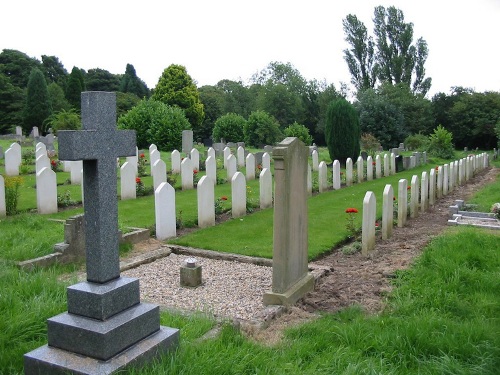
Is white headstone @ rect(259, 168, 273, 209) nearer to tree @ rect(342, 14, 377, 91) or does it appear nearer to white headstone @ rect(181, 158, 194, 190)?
white headstone @ rect(181, 158, 194, 190)

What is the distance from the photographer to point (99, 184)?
3.42 meters

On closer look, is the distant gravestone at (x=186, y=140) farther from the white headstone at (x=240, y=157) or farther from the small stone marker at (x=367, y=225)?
the small stone marker at (x=367, y=225)

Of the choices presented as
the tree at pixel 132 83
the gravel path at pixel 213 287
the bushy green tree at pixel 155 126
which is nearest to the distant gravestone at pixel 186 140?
the bushy green tree at pixel 155 126

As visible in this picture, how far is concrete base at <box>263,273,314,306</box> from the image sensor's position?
543cm

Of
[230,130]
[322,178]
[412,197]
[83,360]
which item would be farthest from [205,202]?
[230,130]

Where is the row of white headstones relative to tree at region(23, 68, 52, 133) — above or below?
below

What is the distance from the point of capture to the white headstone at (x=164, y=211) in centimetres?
857

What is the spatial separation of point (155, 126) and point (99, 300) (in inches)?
915

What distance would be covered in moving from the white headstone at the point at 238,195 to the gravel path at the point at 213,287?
10.5 feet

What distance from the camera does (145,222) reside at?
965 cm

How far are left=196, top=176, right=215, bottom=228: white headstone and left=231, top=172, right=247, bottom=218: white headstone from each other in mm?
1005

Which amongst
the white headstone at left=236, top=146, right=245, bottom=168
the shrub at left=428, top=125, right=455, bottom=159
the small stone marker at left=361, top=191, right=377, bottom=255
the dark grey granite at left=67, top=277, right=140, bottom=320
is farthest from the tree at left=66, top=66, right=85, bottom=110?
the dark grey granite at left=67, top=277, right=140, bottom=320

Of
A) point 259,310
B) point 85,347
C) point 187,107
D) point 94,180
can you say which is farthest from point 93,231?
point 187,107

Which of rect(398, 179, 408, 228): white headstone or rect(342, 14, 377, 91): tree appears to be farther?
rect(342, 14, 377, 91): tree
